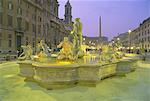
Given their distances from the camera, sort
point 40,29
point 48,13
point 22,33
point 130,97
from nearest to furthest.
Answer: point 130,97, point 22,33, point 40,29, point 48,13

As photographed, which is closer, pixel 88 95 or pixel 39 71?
pixel 88 95

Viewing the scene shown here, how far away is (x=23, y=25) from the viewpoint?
3153 cm

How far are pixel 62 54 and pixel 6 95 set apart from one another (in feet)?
11.0

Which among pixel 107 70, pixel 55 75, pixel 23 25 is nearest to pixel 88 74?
pixel 55 75

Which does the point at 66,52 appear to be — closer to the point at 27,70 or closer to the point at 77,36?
the point at 77,36

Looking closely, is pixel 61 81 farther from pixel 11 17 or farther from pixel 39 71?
pixel 11 17

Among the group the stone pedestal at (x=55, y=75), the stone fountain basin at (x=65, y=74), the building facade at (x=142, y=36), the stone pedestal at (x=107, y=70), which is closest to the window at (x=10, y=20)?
the building facade at (x=142, y=36)

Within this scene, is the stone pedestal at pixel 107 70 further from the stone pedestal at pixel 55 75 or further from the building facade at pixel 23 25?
the building facade at pixel 23 25

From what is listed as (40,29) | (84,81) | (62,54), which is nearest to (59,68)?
(84,81)

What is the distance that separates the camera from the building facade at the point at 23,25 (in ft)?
86.8

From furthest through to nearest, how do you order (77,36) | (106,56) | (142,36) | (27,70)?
1. (142,36)
2. (77,36)
3. (106,56)
4. (27,70)

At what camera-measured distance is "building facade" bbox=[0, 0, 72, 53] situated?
26453 mm

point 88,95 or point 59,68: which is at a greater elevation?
point 59,68

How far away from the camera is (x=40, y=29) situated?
40.1 meters
